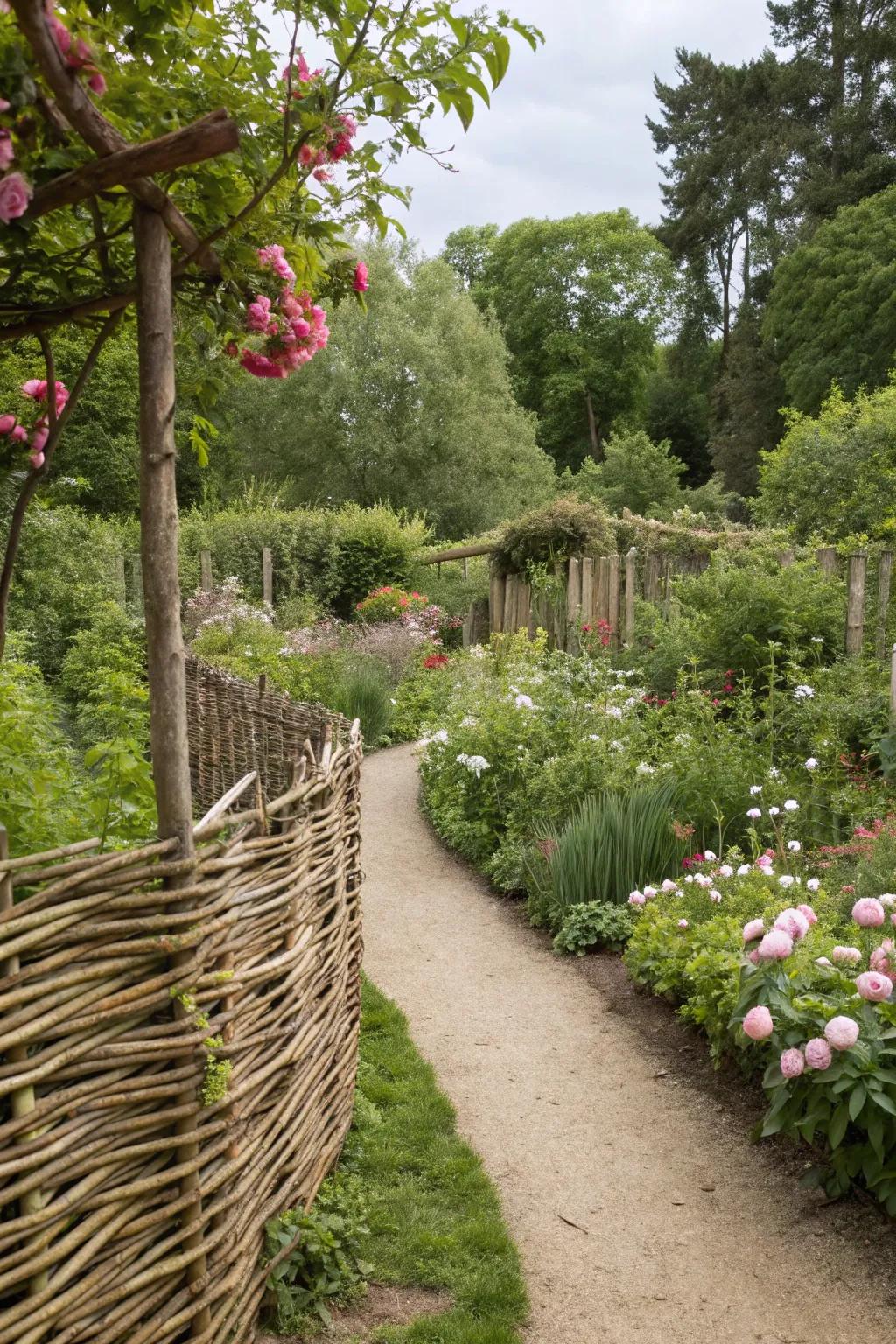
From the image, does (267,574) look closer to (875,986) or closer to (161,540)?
(875,986)

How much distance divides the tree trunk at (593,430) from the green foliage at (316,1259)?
38.3 m

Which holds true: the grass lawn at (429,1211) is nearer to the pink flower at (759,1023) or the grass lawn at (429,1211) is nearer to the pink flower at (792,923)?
the pink flower at (759,1023)

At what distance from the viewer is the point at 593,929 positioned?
5488 millimetres

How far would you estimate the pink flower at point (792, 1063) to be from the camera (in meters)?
2.90

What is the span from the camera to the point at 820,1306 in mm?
2793

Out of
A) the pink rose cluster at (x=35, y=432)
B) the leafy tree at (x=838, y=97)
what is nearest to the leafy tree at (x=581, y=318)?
the leafy tree at (x=838, y=97)

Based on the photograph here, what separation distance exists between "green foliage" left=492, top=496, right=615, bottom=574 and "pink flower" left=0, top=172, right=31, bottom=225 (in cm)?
1119

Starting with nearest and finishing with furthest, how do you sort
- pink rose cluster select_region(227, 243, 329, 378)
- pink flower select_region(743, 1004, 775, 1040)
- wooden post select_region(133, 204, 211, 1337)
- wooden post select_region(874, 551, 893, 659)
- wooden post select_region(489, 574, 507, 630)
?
1. wooden post select_region(133, 204, 211, 1337)
2. pink rose cluster select_region(227, 243, 329, 378)
3. pink flower select_region(743, 1004, 775, 1040)
4. wooden post select_region(874, 551, 893, 659)
5. wooden post select_region(489, 574, 507, 630)

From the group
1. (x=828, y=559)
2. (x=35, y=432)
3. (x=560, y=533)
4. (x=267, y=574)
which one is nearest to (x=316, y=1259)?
(x=35, y=432)

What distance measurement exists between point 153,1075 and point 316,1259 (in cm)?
115

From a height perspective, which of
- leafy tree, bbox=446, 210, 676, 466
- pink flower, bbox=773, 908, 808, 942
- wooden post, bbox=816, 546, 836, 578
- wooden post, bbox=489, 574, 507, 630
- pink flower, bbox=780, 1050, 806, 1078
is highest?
leafy tree, bbox=446, 210, 676, 466

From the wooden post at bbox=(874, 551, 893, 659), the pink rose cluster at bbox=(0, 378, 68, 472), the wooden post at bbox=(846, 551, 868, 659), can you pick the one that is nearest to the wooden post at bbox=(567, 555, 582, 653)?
the wooden post at bbox=(846, 551, 868, 659)

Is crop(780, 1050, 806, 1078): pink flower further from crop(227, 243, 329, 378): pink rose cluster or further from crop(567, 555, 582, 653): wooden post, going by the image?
crop(567, 555, 582, 653): wooden post

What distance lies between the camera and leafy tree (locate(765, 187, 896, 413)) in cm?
2520
